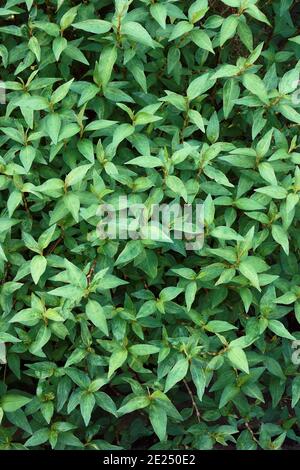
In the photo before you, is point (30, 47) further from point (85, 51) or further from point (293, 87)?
point (293, 87)

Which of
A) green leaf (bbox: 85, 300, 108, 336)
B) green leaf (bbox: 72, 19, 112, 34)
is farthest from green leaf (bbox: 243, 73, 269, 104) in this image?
green leaf (bbox: 85, 300, 108, 336)

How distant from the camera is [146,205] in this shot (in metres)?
2.26

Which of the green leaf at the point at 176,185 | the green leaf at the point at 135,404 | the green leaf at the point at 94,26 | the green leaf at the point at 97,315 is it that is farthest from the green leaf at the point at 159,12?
the green leaf at the point at 135,404

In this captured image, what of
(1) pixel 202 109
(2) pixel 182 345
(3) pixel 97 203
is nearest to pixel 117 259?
(3) pixel 97 203

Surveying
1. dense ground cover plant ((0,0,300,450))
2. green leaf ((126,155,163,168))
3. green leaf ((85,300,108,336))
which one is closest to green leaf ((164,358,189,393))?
dense ground cover plant ((0,0,300,450))

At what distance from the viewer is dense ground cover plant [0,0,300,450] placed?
2.29 metres

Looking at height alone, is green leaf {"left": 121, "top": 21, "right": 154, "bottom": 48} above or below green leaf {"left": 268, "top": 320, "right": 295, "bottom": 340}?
above

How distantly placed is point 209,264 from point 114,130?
51 centimetres

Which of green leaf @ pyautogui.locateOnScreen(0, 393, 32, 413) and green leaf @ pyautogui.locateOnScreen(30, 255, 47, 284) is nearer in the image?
green leaf @ pyautogui.locateOnScreen(30, 255, 47, 284)

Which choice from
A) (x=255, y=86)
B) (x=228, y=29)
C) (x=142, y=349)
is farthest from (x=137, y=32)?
(x=142, y=349)

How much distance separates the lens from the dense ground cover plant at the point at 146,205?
90.4 inches

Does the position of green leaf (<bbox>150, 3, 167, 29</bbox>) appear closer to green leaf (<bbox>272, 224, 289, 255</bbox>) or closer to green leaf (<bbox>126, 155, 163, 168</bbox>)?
green leaf (<bbox>126, 155, 163, 168</bbox>)

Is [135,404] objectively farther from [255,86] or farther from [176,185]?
[255,86]

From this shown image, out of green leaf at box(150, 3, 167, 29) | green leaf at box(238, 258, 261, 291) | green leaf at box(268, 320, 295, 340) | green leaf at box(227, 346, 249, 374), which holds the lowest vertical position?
green leaf at box(227, 346, 249, 374)
